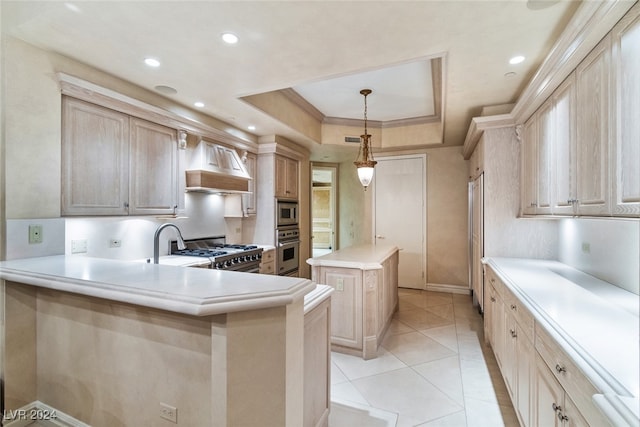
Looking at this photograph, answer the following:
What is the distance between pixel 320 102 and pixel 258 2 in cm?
266

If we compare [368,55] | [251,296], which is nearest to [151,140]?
[368,55]

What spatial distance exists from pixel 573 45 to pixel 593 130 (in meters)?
0.51

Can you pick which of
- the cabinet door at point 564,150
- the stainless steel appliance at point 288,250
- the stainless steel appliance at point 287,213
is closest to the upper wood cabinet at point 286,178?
the stainless steel appliance at point 287,213

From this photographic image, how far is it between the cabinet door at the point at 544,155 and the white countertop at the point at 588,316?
0.53 m

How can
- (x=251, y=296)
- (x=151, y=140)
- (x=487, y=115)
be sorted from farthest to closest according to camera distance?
(x=487, y=115) < (x=151, y=140) < (x=251, y=296)

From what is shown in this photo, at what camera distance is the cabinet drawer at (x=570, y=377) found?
985 millimetres

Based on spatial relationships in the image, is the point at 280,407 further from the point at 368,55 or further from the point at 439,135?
the point at 439,135

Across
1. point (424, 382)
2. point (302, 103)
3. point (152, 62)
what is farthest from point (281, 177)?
point (424, 382)

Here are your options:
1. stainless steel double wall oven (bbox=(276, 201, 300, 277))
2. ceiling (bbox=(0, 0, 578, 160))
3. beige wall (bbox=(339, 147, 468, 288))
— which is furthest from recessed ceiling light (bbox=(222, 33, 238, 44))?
beige wall (bbox=(339, 147, 468, 288))

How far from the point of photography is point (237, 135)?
4.12m

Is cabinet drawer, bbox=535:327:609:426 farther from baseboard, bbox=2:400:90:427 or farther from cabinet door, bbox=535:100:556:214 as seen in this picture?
baseboard, bbox=2:400:90:427

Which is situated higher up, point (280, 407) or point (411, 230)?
point (411, 230)

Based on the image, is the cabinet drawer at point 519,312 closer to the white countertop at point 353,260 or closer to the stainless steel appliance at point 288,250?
the white countertop at point 353,260

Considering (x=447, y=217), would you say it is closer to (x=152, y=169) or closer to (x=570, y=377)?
(x=570, y=377)
